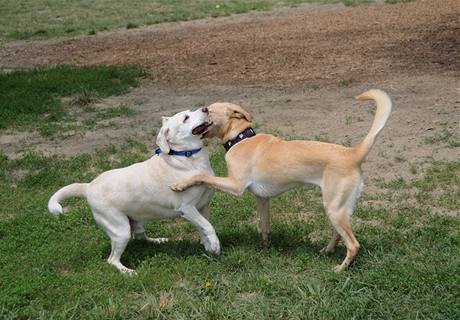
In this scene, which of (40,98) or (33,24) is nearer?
(40,98)

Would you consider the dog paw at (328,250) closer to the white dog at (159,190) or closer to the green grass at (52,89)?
the white dog at (159,190)

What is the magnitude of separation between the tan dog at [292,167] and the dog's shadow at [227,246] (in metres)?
0.13

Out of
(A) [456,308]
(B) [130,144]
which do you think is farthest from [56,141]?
(A) [456,308]

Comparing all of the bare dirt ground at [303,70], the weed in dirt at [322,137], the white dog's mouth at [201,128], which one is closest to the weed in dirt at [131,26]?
the bare dirt ground at [303,70]

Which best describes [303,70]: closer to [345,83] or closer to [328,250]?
A: [345,83]

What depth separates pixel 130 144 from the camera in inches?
304

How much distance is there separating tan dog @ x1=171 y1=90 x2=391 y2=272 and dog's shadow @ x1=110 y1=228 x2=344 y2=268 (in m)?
0.13

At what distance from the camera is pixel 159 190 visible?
477 cm

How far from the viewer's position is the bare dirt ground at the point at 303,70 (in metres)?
7.60

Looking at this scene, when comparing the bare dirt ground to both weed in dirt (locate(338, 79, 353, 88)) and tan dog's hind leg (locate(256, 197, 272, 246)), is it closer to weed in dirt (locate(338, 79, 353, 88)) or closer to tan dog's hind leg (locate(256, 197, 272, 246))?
weed in dirt (locate(338, 79, 353, 88))

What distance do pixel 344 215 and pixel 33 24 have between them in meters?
15.9

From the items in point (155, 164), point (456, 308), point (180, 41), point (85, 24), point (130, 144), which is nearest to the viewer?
point (456, 308)

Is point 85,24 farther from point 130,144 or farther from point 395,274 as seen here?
point 395,274

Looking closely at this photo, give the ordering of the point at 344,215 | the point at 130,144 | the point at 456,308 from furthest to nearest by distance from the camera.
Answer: the point at 130,144 → the point at 344,215 → the point at 456,308
